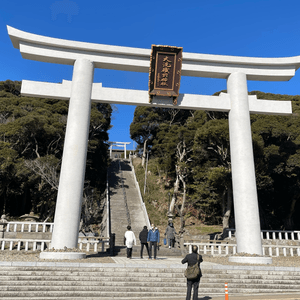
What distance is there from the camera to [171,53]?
37.3 ft

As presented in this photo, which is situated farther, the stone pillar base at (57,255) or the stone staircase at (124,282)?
the stone pillar base at (57,255)

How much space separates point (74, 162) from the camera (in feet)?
33.0

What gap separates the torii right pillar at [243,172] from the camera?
10.1 metres

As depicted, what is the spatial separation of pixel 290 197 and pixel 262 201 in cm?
223

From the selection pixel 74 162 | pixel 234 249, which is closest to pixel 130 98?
pixel 74 162

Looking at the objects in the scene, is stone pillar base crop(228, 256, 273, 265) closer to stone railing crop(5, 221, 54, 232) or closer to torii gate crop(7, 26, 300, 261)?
torii gate crop(7, 26, 300, 261)

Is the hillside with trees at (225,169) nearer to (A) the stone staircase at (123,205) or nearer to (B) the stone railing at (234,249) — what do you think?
(A) the stone staircase at (123,205)

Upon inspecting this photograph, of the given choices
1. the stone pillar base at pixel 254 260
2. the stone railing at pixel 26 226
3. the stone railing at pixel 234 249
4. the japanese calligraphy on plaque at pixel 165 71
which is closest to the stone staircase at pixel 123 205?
the stone railing at pixel 26 226

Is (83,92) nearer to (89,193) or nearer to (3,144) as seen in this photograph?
(3,144)

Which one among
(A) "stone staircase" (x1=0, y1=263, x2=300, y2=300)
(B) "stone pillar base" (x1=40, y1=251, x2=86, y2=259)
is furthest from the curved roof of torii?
(A) "stone staircase" (x1=0, y1=263, x2=300, y2=300)

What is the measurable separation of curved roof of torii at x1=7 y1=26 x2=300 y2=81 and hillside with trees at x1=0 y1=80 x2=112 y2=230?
8.87 metres

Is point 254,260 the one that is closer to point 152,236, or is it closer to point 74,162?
point 152,236

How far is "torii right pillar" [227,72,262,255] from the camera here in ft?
33.3

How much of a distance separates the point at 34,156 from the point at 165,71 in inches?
581
